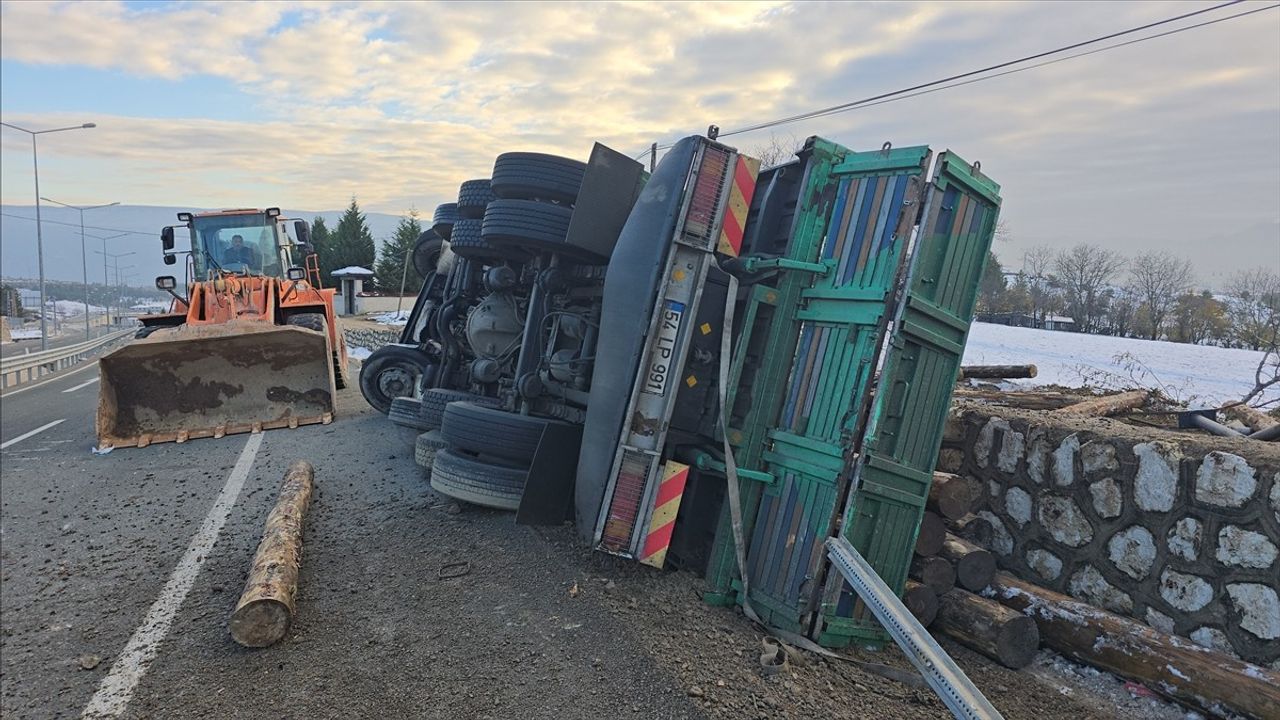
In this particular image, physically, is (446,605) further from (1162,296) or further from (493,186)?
(1162,296)

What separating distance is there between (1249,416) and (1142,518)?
228 cm

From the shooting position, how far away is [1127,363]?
26.5 ft

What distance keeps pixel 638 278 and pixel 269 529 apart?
8.78ft

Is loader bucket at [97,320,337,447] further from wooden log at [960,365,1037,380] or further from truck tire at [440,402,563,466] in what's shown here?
wooden log at [960,365,1037,380]

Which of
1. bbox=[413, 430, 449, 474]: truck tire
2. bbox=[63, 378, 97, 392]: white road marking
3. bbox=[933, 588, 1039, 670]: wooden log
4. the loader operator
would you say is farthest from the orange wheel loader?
bbox=[933, 588, 1039, 670]: wooden log

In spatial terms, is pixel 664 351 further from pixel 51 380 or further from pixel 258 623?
pixel 51 380

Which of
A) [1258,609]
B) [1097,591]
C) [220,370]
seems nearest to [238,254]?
[220,370]

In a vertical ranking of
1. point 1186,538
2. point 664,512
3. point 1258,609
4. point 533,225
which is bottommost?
point 664,512

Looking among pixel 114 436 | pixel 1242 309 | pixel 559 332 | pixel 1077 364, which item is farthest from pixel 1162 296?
pixel 114 436

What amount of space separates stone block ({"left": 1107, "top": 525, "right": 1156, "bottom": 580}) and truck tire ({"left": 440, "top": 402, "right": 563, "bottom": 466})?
3316 mm

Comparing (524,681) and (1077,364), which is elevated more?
(1077,364)

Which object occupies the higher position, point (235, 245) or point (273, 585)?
point (235, 245)

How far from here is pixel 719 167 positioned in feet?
13.0

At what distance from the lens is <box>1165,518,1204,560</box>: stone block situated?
346 centimetres
